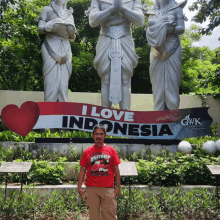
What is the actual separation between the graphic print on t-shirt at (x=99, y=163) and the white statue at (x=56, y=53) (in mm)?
5160

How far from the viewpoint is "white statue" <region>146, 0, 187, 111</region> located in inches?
318

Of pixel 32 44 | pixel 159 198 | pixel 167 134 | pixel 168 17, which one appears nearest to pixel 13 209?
pixel 159 198

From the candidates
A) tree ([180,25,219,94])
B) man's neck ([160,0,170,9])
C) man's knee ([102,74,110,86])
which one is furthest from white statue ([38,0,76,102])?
tree ([180,25,219,94])

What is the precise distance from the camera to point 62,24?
27.5ft

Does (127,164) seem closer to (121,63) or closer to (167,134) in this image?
(167,134)

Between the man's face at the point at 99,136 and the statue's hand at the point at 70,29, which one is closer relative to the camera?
the man's face at the point at 99,136

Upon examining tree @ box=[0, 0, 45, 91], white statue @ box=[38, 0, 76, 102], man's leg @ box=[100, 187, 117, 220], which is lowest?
man's leg @ box=[100, 187, 117, 220]

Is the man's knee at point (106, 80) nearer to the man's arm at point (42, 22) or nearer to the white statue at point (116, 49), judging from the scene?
the white statue at point (116, 49)

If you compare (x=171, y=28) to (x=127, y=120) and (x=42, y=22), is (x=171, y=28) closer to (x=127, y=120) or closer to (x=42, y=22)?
(x=127, y=120)

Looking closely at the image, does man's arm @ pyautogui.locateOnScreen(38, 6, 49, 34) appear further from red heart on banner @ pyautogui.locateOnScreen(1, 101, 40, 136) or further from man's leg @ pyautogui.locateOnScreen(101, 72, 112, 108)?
red heart on banner @ pyautogui.locateOnScreen(1, 101, 40, 136)

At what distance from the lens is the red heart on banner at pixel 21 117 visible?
6.61 m

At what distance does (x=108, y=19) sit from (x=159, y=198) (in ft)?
15.7

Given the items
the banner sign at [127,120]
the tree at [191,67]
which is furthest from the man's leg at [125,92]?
the tree at [191,67]

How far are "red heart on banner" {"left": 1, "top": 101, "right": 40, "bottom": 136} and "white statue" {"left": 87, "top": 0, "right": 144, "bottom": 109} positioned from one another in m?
1.91
